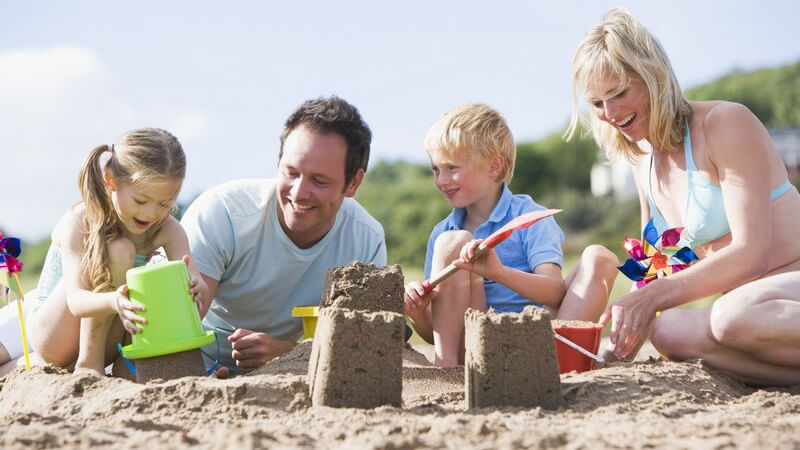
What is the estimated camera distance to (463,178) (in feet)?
12.7

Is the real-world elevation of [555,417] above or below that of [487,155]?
below

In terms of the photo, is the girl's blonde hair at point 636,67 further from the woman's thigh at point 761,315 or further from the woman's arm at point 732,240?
the woman's thigh at point 761,315

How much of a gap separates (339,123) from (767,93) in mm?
25011

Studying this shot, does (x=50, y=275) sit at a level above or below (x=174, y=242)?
below

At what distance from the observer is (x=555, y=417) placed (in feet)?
7.84

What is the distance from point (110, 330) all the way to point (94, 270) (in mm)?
266

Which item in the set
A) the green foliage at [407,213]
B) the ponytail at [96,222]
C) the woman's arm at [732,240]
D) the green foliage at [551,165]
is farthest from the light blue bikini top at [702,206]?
the green foliage at [551,165]

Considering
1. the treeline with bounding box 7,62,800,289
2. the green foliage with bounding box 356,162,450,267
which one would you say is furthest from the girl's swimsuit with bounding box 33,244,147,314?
the green foliage with bounding box 356,162,450,267

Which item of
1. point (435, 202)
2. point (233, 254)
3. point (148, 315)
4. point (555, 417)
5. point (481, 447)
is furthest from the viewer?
point (435, 202)

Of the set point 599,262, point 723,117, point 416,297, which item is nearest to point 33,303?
point 416,297

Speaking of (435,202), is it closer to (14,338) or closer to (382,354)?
(14,338)

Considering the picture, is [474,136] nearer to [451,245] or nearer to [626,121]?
[451,245]

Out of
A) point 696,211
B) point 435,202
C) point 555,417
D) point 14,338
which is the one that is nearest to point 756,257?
point 696,211

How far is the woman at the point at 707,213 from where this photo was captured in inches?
117
